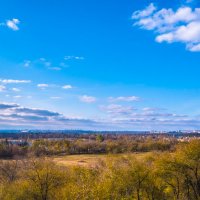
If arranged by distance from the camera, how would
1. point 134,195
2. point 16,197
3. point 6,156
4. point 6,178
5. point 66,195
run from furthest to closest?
1. point 6,156
2. point 6,178
3. point 134,195
4. point 16,197
5. point 66,195

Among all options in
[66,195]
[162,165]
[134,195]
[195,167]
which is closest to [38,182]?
[66,195]

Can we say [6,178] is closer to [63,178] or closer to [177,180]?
[63,178]

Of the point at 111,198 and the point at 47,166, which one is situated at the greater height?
the point at 47,166

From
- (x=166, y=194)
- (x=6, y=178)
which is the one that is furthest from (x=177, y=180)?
(x=6, y=178)

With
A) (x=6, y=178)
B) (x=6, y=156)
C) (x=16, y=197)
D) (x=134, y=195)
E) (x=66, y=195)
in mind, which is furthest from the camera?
(x=6, y=156)

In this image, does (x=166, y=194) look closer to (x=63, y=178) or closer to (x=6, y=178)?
(x=63, y=178)

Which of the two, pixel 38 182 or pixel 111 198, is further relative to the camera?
pixel 38 182
